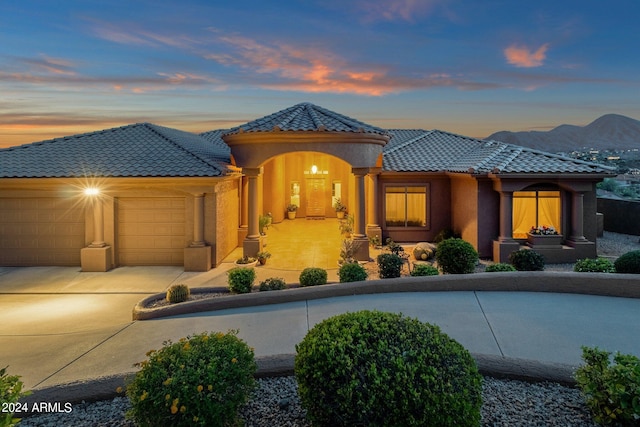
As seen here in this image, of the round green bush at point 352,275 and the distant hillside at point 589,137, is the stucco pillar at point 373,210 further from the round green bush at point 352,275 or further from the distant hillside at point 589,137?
the distant hillside at point 589,137

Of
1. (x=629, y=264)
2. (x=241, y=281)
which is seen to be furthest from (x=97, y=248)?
(x=629, y=264)

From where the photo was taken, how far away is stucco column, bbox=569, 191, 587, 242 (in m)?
15.5

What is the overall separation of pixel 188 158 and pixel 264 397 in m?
12.2

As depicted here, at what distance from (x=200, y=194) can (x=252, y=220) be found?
2586mm

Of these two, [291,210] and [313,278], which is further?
[291,210]

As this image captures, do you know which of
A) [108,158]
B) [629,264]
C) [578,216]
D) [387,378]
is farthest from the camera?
[108,158]

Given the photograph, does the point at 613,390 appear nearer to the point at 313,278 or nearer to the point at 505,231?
the point at 313,278

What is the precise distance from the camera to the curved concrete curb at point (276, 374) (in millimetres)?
5004

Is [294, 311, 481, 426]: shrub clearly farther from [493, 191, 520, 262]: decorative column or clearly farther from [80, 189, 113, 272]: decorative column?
[80, 189, 113, 272]: decorative column

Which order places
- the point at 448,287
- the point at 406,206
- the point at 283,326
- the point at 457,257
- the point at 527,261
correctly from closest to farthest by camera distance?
1. the point at 283,326
2. the point at 448,287
3. the point at 457,257
4. the point at 527,261
5. the point at 406,206

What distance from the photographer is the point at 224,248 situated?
16.2 meters

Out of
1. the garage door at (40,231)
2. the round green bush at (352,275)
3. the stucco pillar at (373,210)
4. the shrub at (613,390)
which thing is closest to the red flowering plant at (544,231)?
the stucco pillar at (373,210)

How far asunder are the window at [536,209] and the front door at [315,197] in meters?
13.7

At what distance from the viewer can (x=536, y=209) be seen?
16.0 m
